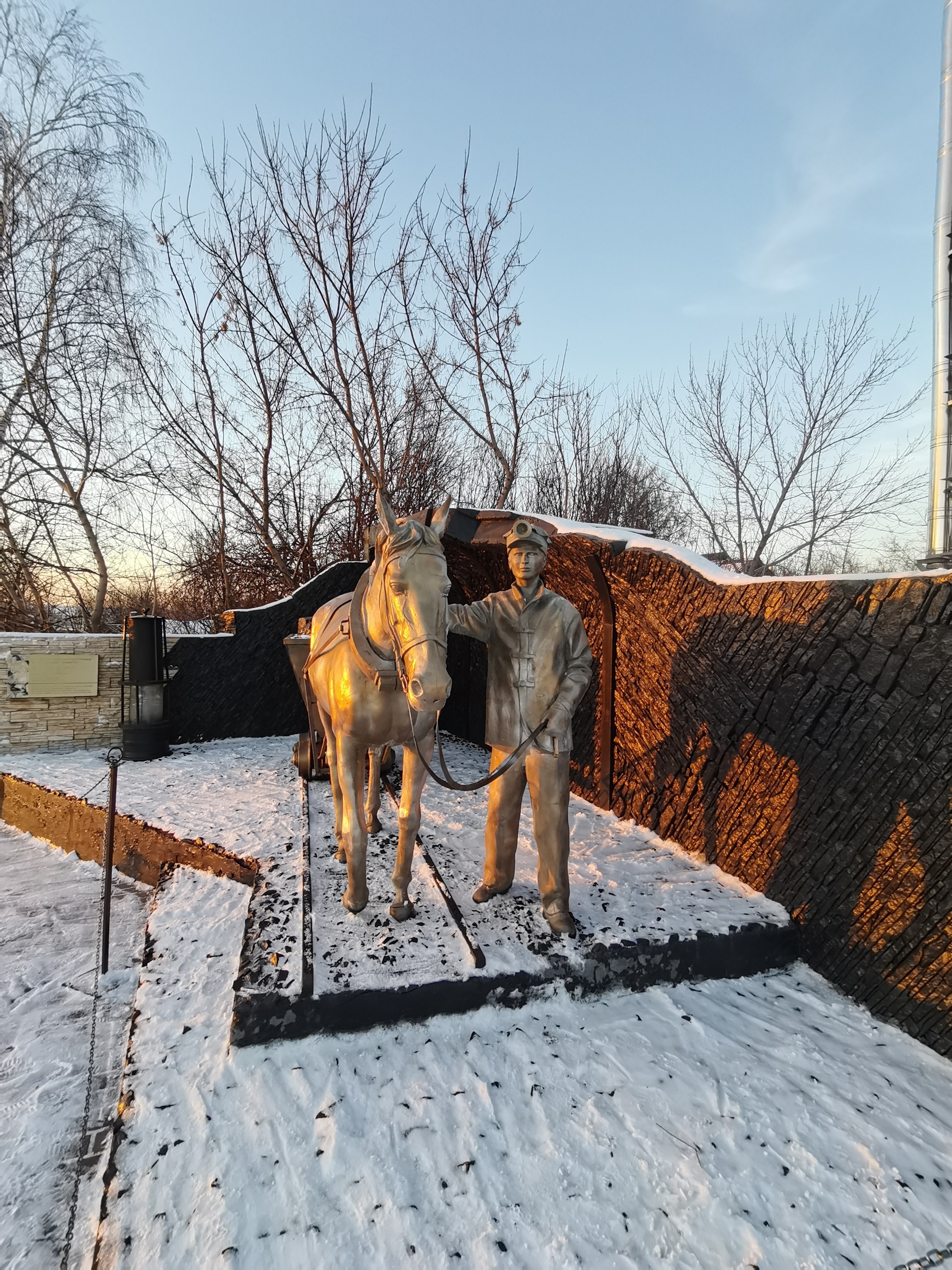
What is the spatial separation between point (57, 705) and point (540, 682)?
299 inches

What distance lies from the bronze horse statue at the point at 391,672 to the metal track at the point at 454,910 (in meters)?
0.24

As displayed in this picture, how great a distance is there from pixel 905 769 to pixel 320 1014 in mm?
2892

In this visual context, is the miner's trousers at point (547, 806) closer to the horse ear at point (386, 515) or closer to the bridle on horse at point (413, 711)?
the bridle on horse at point (413, 711)

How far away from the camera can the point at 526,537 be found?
3.21m

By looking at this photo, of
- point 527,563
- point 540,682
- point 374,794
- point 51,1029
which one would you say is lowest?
point 51,1029

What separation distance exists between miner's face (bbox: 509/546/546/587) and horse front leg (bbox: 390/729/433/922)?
977 millimetres

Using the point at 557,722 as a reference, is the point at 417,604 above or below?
above

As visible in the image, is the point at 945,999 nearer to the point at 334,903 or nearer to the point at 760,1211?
the point at 760,1211

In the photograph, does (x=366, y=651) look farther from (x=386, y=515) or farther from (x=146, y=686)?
(x=146, y=686)

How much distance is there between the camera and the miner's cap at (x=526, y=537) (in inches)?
126

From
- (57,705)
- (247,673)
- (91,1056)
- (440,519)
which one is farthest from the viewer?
(247,673)

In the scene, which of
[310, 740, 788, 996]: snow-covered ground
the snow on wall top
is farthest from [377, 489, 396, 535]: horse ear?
the snow on wall top

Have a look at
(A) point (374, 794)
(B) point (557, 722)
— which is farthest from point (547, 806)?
(A) point (374, 794)

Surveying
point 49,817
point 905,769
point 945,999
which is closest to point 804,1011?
point 945,999
